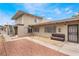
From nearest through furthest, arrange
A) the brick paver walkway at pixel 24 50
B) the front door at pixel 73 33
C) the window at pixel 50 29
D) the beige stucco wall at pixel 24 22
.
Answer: the brick paver walkway at pixel 24 50 < the front door at pixel 73 33 < the beige stucco wall at pixel 24 22 < the window at pixel 50 29

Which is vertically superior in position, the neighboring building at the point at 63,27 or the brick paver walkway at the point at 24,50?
the neighboring building at the point at 63,27

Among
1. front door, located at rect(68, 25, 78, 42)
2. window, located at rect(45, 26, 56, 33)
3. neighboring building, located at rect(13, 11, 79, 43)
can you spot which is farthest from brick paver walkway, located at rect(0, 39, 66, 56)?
window, located at rect(45, 26, 56, 33)

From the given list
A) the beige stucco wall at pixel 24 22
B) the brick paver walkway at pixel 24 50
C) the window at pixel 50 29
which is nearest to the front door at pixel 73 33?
the window at pixel 50 29

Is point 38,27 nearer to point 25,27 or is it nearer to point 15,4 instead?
point 25,27

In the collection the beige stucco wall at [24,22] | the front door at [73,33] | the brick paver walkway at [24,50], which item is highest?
the beige stucco wall at [24,22]

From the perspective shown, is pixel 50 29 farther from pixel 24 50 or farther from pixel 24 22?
pixel 24 50

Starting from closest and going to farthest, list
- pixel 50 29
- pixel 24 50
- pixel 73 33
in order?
pixel 24 50, pixel 73 33, pixel 50 29

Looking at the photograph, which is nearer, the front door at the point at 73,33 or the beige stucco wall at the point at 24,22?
the front door at the point at 73,33

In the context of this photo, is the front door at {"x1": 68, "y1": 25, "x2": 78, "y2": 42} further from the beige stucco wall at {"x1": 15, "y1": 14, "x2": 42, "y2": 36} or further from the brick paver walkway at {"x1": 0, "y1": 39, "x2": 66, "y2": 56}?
the beige stucco wall at {"x1": 15, "y1": 14, "x2": 42, "y2": 36}

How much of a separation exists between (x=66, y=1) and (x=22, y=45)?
267 cm

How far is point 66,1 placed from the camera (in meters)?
4.84

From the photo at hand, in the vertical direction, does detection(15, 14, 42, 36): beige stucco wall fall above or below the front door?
above

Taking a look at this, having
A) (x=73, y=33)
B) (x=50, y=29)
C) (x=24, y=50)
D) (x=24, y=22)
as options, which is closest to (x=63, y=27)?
(x=73, y=33)

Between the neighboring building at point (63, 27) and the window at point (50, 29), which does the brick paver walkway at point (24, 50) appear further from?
the window at point (50, 29)
